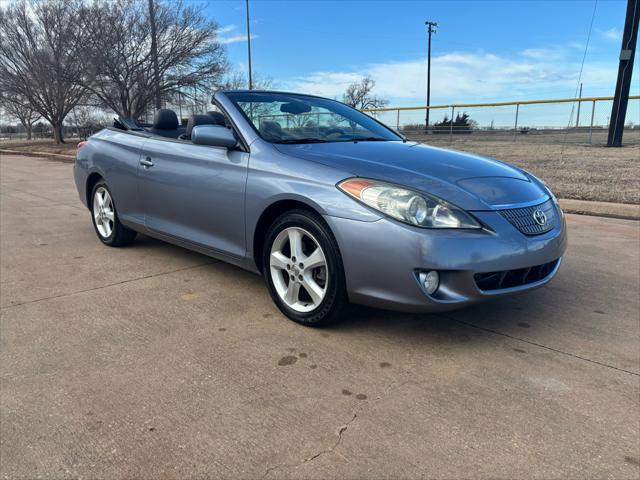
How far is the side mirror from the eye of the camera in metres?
3.32

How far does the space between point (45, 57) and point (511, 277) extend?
3060 cm

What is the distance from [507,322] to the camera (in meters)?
3.18

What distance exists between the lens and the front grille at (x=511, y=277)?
2.65 m

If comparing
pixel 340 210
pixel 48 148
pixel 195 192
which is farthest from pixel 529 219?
pixel 48 148

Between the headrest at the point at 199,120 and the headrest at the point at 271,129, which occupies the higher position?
the headrest at the point at 199,120

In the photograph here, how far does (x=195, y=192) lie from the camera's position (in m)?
3.66

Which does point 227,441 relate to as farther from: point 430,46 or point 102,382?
point 430,46

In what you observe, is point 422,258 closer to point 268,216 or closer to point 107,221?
point 268,216

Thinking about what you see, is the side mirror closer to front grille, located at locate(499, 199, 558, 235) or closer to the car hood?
the car hood

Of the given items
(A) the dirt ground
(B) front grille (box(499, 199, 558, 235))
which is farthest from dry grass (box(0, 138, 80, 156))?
(B) front grille (box(499, 199, 558, 235))

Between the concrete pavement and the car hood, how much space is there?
824 millimetres

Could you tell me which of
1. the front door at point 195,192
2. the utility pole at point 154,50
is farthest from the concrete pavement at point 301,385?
the utility pole at point 154,50

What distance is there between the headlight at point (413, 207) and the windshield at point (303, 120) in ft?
3.11

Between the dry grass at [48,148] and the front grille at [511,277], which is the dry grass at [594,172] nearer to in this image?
the front grille at [511,277]
